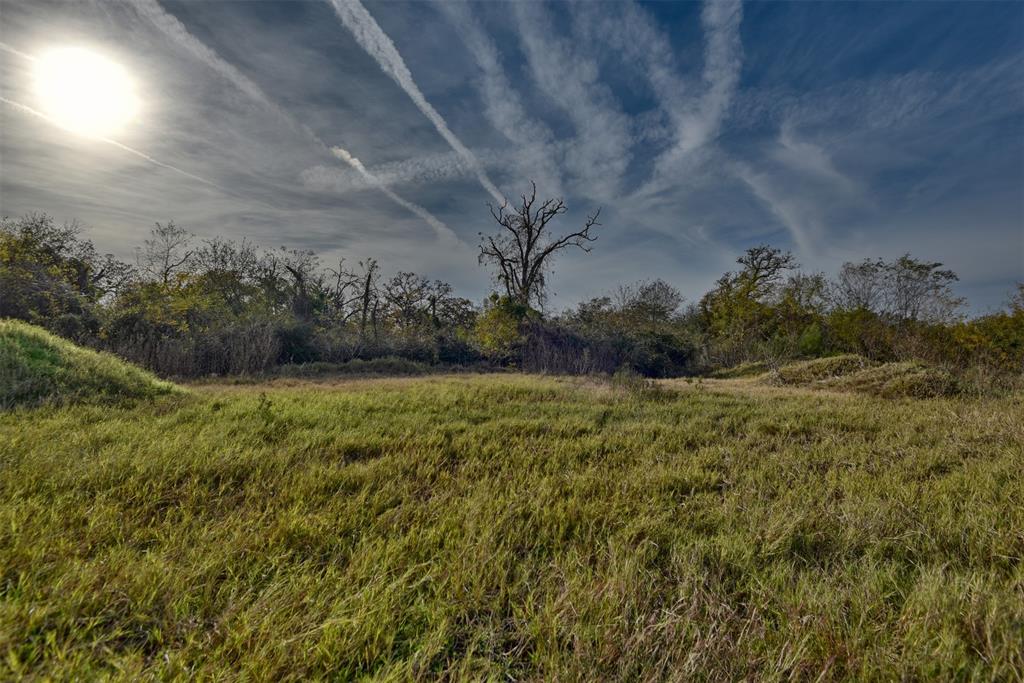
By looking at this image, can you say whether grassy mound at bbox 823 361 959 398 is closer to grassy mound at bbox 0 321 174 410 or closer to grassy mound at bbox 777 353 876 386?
grassy mound at bbox 777 353 876 386

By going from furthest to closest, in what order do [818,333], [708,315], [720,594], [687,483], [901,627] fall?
[708,315] → [818,333] → [687,483] → [720,594] → [901,627]

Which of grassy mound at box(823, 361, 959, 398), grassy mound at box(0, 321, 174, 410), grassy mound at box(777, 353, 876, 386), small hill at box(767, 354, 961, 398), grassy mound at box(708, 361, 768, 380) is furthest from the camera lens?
grassy mound at box(708, 361, 768, 380)

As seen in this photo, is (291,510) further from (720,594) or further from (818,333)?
(818,333)

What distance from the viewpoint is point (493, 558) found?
2.24 meters

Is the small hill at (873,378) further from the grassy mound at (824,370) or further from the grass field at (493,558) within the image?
the grass field at (493,558)

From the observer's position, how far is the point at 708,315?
29844mm

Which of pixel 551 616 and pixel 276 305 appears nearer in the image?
pixel 551 616

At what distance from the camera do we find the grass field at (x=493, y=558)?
61.0 inches

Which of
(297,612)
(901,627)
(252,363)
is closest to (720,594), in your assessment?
(901,627)

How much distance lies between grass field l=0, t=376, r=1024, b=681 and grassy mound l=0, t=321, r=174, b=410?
127cm

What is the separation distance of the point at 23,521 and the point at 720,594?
4.04 m

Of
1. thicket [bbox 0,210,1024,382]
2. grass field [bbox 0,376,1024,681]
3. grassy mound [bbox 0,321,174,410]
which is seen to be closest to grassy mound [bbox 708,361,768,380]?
thicket [bbox 0,210,1024,382]

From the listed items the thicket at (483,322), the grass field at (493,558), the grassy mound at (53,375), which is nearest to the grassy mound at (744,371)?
the thicket at (483,322)

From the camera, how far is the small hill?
9180 mm
